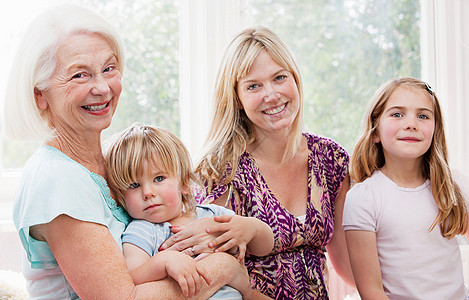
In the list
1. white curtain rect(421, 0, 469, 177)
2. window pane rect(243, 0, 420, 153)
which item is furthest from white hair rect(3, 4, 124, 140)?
white curtain rect(421, 0, 469, 177)

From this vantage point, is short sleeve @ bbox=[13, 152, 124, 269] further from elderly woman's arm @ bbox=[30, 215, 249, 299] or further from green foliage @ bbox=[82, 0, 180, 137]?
green foliage @ bbox=[82, 0, 180, 137]

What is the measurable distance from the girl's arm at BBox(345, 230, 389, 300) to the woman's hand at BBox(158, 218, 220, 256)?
21.8 inches

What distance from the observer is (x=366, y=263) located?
1.72m

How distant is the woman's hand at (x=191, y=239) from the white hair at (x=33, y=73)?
45 centimetres

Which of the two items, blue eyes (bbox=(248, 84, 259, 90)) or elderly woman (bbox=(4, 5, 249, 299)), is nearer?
elderly woman (bbox=(4, 5, 249, 299))

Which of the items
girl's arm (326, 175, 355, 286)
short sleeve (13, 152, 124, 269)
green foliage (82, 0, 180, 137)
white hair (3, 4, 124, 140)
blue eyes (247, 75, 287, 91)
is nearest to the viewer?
short sleeve (13, 152, 124, 269)

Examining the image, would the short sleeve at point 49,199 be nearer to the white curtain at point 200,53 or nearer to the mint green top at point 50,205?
the mint green top at point 50,205

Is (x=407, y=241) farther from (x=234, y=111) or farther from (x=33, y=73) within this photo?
(x=33, y=73)

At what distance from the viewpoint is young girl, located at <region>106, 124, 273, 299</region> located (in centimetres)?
129

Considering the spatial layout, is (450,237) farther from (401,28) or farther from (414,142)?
(401,28)

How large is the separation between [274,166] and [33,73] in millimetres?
957

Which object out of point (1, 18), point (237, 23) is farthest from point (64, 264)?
point (1, 18)

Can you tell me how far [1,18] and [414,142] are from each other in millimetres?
2138

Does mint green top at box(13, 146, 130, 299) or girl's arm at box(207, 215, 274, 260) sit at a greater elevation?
mint green top at box(13, 146, 130, 299)
